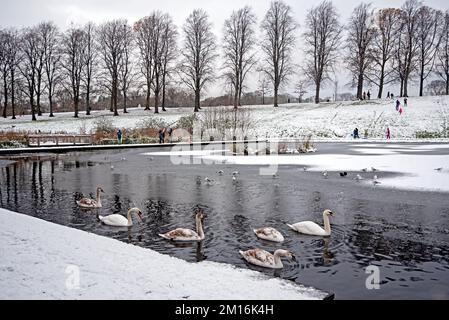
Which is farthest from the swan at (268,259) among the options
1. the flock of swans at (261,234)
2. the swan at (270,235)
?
the swan at (270,235)

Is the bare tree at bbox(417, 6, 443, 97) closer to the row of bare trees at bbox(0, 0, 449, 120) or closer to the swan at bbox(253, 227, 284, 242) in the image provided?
the row of bare trees at bbox(0, 0, 449, 120)

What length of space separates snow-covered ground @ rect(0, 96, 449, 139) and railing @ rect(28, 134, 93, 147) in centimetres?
579

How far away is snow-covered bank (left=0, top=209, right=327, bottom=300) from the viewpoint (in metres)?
4.88

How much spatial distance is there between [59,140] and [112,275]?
34.6 m

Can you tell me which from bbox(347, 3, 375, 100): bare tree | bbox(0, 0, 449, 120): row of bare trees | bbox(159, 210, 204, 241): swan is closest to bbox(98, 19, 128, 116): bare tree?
bbox(0, 0, 449, 120): row of bare trees

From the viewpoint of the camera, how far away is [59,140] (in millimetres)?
36750

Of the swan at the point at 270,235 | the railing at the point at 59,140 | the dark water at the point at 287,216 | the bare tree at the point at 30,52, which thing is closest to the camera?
the dark water at the point at 287,216

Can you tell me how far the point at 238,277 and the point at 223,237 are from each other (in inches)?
99.2

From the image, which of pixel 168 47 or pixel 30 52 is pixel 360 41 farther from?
pixel 30 52

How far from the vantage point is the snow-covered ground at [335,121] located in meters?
45.3

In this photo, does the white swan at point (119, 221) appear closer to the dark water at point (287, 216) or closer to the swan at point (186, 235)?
the dark water at point (287, 216)

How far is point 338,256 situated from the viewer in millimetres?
7090

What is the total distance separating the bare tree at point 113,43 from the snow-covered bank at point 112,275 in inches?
2081
